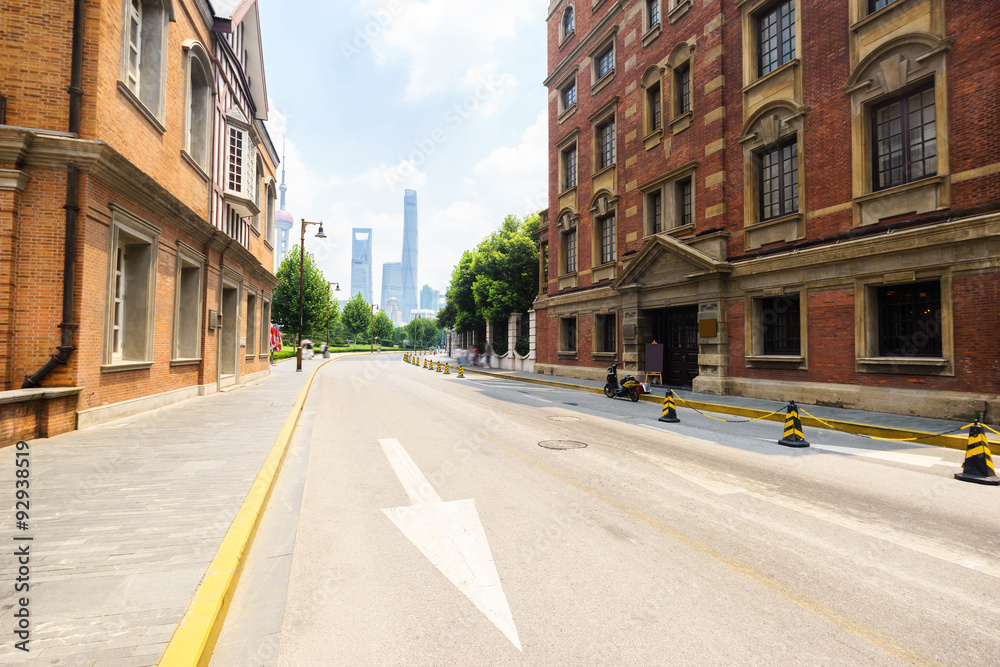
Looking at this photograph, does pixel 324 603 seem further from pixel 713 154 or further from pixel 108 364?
pixel 713 154

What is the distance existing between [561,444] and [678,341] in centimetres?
1243

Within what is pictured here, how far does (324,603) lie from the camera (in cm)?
307

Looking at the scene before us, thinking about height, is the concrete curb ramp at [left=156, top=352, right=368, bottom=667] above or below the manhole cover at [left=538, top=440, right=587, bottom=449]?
above

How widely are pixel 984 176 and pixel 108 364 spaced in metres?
18.6

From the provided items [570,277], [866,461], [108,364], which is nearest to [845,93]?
[866,461]

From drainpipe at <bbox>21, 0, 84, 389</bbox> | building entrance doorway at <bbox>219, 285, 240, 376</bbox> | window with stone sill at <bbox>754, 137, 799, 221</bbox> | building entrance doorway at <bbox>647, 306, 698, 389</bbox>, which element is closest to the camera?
drainpipe at <bbox>21, 0, 84, 389</bbox>

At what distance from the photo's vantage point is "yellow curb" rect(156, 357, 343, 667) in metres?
2.34

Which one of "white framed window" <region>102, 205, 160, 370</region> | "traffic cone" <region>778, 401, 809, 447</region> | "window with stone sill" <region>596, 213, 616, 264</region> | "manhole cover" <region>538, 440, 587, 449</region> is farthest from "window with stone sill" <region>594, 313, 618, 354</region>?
"white framed window" <region>102, 205, 160, 370</region>

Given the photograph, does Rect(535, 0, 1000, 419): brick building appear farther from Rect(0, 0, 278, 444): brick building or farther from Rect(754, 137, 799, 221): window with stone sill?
Rect(0, 0, 278, 444): brick building

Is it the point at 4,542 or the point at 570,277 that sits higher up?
the point at 570,277

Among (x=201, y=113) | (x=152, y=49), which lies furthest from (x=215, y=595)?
(x=201, y=113)

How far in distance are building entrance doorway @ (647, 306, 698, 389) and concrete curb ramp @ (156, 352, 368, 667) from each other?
1639cm

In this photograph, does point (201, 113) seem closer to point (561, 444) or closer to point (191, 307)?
point (191, 307)

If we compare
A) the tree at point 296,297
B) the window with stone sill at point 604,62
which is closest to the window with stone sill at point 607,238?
the window with stone sill at point 604,62
